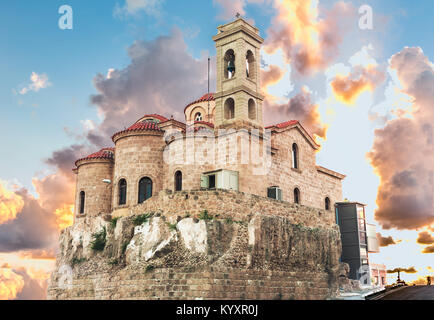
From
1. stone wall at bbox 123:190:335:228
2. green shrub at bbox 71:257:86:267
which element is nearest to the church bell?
stone wall at bbox 123:190:335:228

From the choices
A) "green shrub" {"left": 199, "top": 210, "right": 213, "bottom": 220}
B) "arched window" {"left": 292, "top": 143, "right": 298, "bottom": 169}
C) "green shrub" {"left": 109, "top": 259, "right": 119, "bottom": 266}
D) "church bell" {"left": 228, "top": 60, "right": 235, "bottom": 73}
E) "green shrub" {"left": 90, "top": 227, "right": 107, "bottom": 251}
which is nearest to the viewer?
"green shrub" {"left": 199, "top": 210, "right": 213, "bottom": 220}

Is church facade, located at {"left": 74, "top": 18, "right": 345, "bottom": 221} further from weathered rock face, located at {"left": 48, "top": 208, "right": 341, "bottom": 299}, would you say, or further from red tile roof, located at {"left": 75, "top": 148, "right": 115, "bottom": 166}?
weathered rock face, located at {"left": 48, "top": 208, "right": 341, "bottom": 299}

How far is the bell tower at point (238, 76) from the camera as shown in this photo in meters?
27.2

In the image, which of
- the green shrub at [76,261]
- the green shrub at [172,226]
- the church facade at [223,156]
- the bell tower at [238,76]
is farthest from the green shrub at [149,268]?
the bell tower at [238,76]

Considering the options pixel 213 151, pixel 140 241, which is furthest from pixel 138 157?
pixel 140 241

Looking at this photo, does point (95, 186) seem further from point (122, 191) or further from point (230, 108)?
point (230, 108)

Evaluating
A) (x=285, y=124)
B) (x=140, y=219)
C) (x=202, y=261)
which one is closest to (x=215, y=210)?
(x=202, y=261)

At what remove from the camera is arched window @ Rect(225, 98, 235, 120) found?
2803 cm

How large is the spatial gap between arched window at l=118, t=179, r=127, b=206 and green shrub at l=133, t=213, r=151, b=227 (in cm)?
482

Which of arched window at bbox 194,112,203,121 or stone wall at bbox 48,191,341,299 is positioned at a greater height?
arched window at bbox 194,112,203,121

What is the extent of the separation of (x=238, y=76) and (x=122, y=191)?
31.3 ft

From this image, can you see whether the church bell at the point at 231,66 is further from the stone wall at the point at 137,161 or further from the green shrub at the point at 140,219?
the green shrub at the point at 140,219
